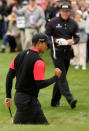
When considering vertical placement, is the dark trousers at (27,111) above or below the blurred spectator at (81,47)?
above

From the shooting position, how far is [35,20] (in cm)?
1988

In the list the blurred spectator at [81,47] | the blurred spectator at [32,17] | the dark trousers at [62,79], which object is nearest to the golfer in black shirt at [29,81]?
the dark trousers at [62,79]

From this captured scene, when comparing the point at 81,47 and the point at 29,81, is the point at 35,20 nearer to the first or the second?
the point at 81,47

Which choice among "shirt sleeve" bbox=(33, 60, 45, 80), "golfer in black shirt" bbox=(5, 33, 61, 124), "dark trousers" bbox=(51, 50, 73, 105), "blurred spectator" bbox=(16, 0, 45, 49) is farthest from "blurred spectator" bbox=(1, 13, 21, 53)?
"shirt sleeve" bbox=(33, 60, 45, 80)

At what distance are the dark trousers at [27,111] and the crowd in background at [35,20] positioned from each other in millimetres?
7641

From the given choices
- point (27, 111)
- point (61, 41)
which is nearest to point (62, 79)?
point (61, 41)

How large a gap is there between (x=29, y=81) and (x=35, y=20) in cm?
1229

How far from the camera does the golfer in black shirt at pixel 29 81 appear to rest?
25.2ft

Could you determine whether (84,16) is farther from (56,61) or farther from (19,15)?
(56,61)

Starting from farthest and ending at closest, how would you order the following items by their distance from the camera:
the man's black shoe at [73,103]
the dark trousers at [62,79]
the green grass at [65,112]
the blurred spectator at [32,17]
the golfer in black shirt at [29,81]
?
the blurred spectator at [32,17], the dark trousers at [62,79], the man's black shoe at [73,103], the golfer in black shirt at [29,81], the green grass at [65,112]

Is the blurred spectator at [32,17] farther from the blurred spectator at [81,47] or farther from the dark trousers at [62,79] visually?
the dark trousers at [62,79]

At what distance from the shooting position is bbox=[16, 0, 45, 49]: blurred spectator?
19781mm

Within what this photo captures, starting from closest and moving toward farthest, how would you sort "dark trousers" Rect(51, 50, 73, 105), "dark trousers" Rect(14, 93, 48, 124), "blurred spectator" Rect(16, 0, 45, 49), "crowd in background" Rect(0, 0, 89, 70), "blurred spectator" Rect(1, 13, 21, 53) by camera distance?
"dark trousers" Rect(14, 93, 48, 124), "dark trousers" Rect(51, 50, 73, 105), "crowd in background" Rect(0, 0, 89, 70), "blurred spectator" Rect(16, 0, 45, 49), "blurred spectator" Rect(1, 13, 21, 53)

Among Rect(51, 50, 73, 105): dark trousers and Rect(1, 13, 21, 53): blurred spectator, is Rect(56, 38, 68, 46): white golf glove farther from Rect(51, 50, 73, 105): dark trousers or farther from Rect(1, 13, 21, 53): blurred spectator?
Rect(1, 13, 21, 53): blurred spectator
